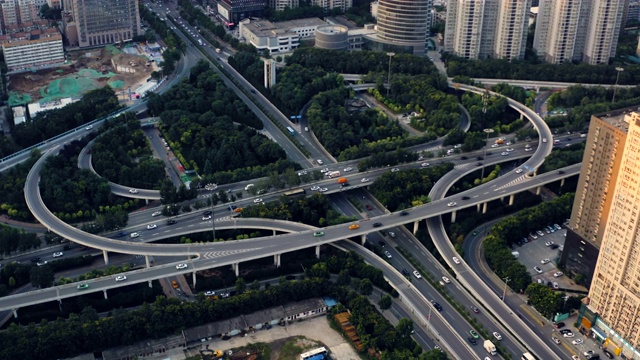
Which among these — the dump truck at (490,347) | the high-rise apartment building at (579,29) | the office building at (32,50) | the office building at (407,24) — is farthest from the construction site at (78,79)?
the dump truck at (490,347)

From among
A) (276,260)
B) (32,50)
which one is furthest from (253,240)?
(32,50)

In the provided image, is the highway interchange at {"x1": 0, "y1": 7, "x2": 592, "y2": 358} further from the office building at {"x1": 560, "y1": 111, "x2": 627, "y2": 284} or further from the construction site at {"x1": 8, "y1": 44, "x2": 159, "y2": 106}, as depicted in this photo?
the construction site at {"x1": 8, "y1": 44, "x2": 159, "y2": 106}

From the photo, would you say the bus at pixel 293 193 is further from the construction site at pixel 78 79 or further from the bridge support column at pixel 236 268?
the construction site at pixel 78 79

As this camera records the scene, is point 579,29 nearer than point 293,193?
No

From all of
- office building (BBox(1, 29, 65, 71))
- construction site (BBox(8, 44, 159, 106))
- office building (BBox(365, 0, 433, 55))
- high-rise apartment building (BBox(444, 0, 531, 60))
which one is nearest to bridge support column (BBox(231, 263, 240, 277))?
construction site (BBox(8, 44, 159, 106))

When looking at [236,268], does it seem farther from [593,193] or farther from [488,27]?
[488,27]

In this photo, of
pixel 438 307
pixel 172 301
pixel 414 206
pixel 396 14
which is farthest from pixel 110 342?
pixel 396 14
